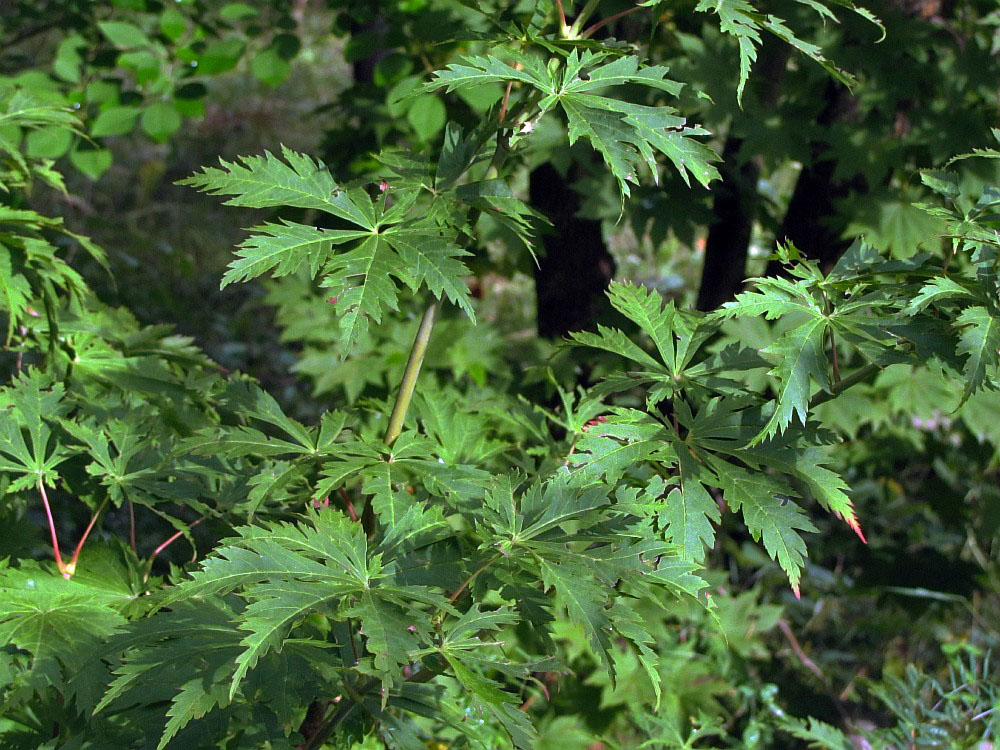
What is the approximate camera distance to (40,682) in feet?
3.95

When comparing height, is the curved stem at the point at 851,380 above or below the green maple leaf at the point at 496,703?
above

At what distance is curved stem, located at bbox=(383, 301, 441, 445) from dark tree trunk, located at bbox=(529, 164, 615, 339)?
1.54m

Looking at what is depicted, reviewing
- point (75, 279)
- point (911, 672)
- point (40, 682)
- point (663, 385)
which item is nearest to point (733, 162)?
point (911, 672)

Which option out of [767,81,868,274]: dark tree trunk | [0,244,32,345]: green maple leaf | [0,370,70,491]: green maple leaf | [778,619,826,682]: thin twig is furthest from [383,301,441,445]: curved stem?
[778,619,826,682]: thin twig

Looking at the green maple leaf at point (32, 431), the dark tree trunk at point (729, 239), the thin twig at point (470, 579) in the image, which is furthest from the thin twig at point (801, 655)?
the green maple leaf at point (32, 431)

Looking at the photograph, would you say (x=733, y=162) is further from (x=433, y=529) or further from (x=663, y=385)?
(x=433, y=529)

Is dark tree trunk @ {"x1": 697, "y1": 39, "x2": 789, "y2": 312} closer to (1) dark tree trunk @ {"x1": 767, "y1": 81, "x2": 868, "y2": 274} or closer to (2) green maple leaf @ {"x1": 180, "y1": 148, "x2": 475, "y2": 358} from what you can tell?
(1) dark tree trunk @ {"x1": 767, "y1": 81, "x2": 868, "y2": 274}

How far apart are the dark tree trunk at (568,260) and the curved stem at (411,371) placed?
5.05 feet

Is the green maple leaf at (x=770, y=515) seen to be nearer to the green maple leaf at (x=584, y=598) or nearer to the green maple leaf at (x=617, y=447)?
the green maple leaf at (x=617, y=447)

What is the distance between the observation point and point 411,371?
1.38 meters

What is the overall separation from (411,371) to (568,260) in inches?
64.4

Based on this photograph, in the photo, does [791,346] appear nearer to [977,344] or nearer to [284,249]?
[977,344]

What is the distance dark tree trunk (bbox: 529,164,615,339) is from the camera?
2.91 meters

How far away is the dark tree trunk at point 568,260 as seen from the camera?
2906 millimetres
